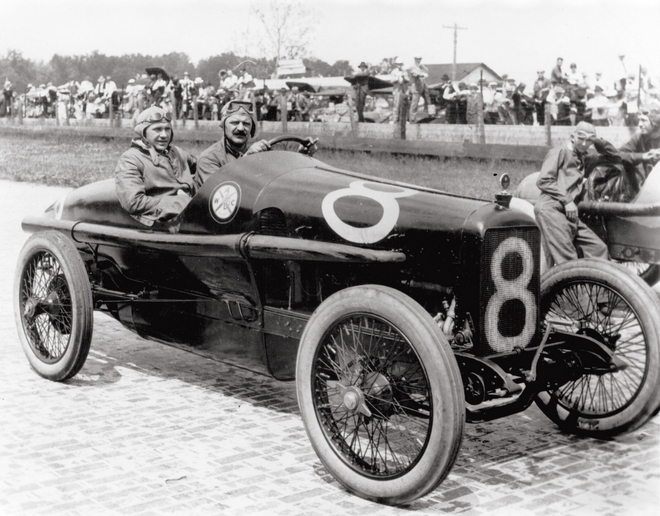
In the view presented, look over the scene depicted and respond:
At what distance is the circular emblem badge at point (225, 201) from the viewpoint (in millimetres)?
4786

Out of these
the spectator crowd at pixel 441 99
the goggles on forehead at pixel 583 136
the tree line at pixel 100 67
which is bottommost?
the goggles on forehead at pixel 583 136

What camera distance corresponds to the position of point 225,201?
4824 millimetres

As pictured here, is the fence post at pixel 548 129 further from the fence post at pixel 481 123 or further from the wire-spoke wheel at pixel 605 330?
the wire-spoke wheel at pixel 605 330

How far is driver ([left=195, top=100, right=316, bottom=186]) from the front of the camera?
5.71 m

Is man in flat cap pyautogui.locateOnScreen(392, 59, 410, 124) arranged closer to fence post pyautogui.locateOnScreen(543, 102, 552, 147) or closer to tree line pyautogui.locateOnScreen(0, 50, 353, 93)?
fence post pyautogui.locateOnScreen(543, 102, 552, 147)

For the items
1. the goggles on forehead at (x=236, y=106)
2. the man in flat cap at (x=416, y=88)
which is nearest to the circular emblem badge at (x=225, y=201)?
the goggles on forehead at (x=236, y=106)

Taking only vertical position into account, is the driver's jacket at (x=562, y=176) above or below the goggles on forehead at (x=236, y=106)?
below

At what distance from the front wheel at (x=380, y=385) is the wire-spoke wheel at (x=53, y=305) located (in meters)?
1.88

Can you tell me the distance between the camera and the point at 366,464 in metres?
3.86

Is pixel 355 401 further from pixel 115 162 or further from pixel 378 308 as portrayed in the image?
pixel 115 162

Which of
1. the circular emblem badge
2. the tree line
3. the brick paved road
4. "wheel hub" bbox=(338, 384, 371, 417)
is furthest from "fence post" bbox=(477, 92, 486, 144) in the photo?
the tree line

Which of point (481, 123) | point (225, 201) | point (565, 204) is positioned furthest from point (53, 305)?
point (481, 123)

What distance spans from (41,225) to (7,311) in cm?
174

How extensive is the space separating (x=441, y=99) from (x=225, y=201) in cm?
1758
